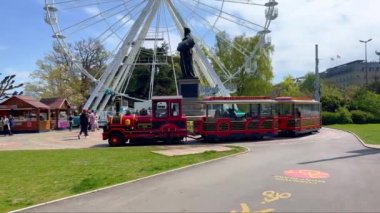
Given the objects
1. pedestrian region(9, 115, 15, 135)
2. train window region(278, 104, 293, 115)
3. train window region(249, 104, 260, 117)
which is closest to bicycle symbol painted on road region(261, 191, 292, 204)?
train window region(249, 104, 260, 117)

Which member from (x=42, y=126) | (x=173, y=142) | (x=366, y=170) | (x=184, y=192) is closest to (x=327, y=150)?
(x=366, y=170)

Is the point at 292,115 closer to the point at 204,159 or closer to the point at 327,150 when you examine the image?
the point at 327,150

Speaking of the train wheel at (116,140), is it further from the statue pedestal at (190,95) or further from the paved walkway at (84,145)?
the statue pedestal at (190,95)

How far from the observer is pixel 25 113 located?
137ft

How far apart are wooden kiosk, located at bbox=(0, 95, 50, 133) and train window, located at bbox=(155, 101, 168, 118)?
64.6 ft

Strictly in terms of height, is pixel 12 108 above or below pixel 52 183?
above

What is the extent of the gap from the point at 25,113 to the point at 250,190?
35188 mm

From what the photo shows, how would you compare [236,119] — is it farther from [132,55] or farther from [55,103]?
[55,103]

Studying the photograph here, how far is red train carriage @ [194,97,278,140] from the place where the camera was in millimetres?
25375

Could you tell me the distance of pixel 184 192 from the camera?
33.9ft

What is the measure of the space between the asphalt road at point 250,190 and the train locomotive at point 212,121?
9.39 m

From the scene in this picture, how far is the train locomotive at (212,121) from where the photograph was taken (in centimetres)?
2447

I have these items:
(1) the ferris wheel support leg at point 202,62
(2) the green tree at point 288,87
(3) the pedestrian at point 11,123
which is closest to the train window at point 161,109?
(3) the pedestrian at point 11,123

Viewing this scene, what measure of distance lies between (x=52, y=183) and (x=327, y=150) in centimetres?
1216
